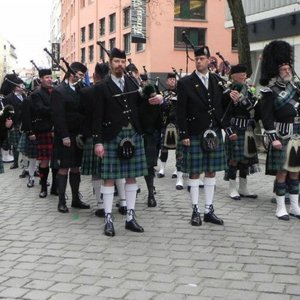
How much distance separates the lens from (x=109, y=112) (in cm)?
558

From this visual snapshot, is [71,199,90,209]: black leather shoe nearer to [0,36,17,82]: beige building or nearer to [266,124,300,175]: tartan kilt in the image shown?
[266,124,300,175]: tartan kilt

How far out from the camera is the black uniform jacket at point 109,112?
5.50 metres

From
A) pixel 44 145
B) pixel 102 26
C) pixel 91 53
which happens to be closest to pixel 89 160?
pixel 44 145

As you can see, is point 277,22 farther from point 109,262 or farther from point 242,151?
point 109,262

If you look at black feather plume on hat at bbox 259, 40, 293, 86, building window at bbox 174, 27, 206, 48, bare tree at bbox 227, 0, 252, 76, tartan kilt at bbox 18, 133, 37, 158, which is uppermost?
building window at bbox 174, 27, 206, 48

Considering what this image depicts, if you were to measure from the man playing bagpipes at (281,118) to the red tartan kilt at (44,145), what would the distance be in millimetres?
3378

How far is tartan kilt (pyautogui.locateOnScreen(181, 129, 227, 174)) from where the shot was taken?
5.93 meters

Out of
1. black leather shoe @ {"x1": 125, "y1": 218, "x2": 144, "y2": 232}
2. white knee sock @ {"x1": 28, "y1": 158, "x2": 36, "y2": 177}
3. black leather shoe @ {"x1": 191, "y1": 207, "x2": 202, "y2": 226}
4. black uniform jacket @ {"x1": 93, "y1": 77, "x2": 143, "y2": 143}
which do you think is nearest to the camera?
black uniform jacket @ {"x1": 93, "y1": 77, "x2": 143, "y2": 143}

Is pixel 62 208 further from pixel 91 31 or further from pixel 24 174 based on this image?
pixel 91 31

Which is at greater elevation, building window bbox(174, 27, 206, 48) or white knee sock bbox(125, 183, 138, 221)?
building window bbox(174, 27, 206, 48)

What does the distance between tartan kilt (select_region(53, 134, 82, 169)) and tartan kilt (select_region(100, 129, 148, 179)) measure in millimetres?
1126

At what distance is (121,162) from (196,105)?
40.4 inches

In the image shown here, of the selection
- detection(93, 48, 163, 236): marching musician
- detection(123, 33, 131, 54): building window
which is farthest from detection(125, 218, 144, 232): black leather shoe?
detection(123, 33, 131, 54): building window

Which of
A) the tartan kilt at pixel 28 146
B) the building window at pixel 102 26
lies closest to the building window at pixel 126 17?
the building window at pixel 102 26
